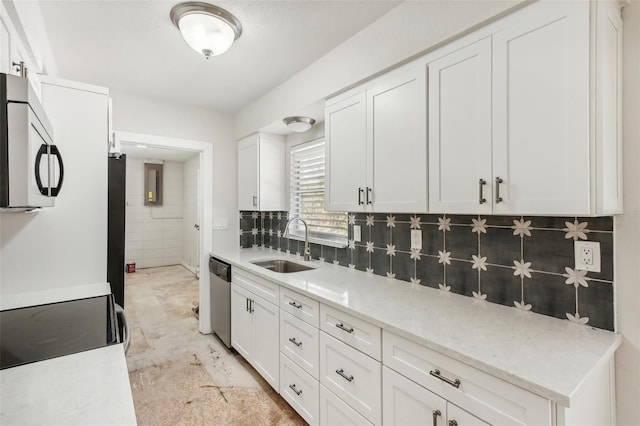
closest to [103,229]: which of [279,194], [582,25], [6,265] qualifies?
[6,265]

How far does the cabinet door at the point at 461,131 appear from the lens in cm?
133

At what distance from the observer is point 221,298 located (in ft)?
10.0

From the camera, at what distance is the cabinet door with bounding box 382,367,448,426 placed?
3.85ft

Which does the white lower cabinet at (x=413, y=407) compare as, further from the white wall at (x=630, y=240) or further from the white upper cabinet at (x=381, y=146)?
the white upper cabinet at (x=381, y=146)

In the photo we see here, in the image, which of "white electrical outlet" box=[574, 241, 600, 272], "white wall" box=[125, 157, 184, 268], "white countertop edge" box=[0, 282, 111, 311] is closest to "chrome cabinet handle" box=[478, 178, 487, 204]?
"white electrical outlet" box=[574, 241, 600, 272]

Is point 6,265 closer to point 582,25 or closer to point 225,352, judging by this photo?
point 225,352

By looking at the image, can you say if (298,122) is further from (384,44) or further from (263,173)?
(384,44)

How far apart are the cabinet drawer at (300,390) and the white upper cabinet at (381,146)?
1.09m

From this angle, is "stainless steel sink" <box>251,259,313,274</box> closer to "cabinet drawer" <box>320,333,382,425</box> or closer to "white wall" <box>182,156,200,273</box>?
"cabinet drawer" <box>320,333,382,425</box>

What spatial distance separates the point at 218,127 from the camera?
350 cm

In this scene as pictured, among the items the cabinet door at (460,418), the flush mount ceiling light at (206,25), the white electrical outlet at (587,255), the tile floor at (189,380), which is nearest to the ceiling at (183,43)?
the flush mount ceiling light at (206,25)

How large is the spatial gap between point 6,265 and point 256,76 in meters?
2.09

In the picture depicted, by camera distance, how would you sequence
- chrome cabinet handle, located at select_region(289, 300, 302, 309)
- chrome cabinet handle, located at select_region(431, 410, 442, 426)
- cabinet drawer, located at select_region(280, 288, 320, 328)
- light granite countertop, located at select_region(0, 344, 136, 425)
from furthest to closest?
chrome cabinet handle, located at select_region(289, 300, 302, 309) → cabinet drawer, located at select_region(280, 288, 320, 328) → chrome cabinet handle, located at select_region(431, 410, 442, 426) → light granite countertop, located at select_region(0, 344, 136, 425)

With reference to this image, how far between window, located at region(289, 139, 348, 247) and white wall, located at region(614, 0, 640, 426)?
5.46ft
